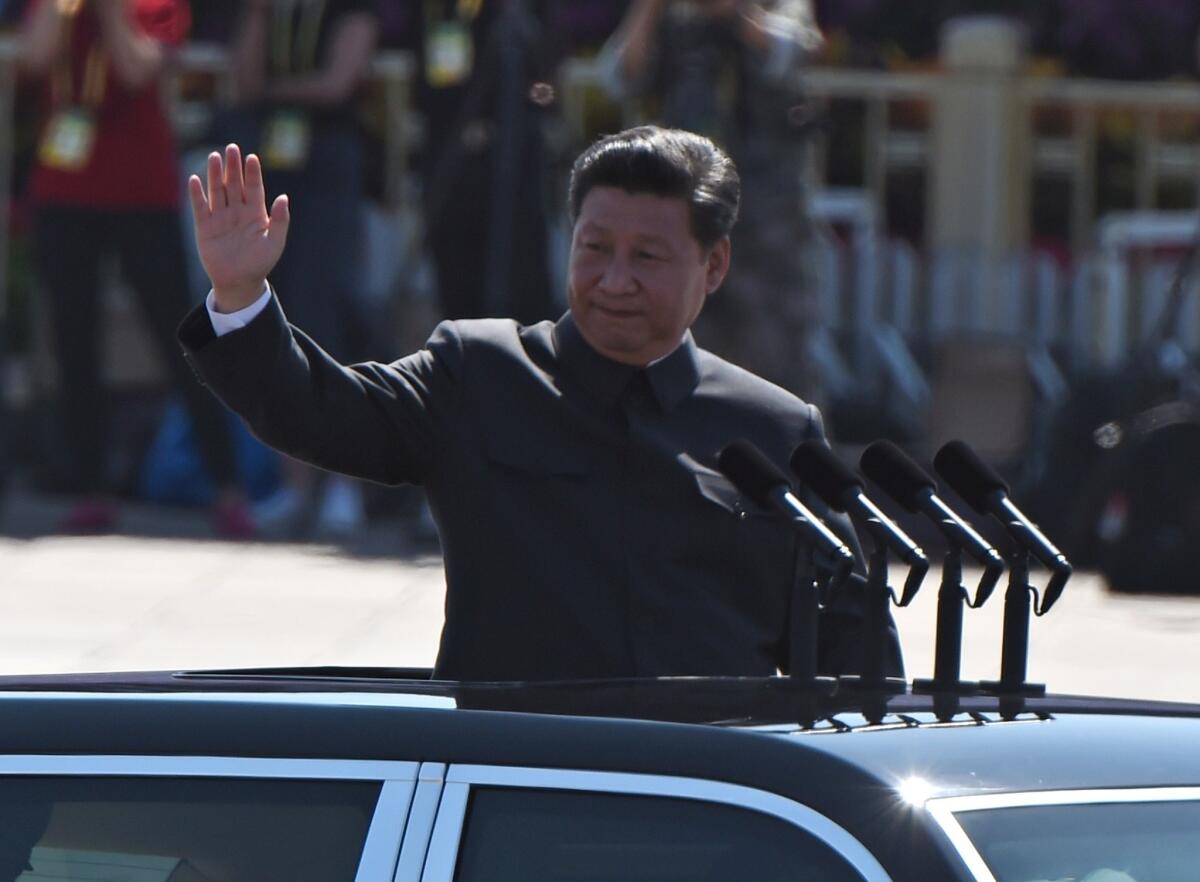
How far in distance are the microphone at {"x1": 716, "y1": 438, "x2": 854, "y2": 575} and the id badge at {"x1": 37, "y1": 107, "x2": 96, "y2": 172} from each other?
546 centimetres

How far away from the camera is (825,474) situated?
9.96ft

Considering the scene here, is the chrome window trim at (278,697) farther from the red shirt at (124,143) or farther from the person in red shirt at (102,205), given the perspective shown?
the red shirt at (124,143)

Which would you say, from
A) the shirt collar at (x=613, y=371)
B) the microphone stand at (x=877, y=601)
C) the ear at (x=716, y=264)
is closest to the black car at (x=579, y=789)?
the microphone stand at (x=877, y=601)

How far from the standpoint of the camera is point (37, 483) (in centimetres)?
950

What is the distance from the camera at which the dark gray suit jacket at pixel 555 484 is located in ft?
10.9

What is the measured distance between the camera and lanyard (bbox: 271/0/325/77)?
8.41m

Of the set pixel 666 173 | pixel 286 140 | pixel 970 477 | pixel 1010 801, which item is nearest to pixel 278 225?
pixel 666 173

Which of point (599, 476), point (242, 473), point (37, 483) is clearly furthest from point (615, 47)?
point (599, 476)

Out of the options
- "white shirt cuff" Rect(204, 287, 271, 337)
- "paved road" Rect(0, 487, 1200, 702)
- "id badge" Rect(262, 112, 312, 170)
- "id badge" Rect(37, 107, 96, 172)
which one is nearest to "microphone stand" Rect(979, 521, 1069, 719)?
"white shirt cuff" Rect(204, 287, 271, 337)

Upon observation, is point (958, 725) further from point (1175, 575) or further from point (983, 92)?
point (983, 92)

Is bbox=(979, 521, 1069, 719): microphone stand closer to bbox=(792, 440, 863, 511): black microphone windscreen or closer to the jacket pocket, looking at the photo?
bbox=(792, 440, 863, 511): black microphone windscreen

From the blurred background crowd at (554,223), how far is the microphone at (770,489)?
484 centimetres

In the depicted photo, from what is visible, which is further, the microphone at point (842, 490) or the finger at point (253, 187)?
the finger at point (253, 187)

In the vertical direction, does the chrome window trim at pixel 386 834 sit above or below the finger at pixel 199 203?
below
